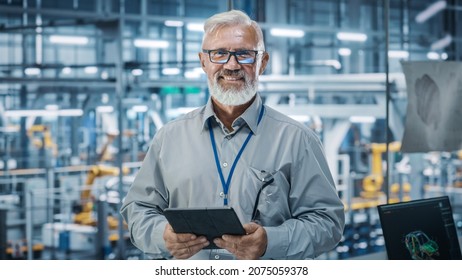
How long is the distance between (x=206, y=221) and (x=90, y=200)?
6.59 metres

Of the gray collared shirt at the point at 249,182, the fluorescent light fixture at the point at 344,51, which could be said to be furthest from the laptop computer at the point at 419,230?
the fluorescent light fixture at the point at 344,51

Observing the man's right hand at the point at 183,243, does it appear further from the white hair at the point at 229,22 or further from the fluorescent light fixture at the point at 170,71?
the fluorescent light fixture at the point at 170,71

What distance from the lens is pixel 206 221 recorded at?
56.4 inches

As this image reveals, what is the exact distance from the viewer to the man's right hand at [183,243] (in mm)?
1487

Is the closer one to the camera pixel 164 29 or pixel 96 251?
pixel 96 251

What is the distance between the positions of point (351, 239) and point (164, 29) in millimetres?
11259

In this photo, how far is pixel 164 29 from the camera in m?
17.7

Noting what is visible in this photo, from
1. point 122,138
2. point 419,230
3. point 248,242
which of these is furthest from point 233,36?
point 122,138

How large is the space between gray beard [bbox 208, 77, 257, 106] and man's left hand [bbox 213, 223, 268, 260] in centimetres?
30

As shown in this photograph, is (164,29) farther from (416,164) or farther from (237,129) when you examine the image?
(237,129)

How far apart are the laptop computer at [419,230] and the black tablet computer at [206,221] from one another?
494 mm

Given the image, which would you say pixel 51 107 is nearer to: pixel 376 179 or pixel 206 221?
pixel 376 179
